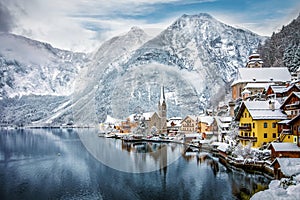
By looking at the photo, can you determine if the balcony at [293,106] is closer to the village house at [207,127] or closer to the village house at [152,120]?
the village house at [207,127]

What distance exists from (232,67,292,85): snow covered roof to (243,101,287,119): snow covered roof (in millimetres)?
9288

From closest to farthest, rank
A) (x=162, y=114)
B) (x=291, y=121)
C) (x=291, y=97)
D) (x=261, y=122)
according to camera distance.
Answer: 1. (x=291, y=121)
2. (x=291, y=97)
3. (x=261, y=122)
4. (x=162, y=114)

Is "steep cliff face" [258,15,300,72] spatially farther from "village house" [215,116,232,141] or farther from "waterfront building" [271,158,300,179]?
"waterfront building" [271,158,300,179]

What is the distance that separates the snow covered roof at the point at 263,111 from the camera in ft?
58.4

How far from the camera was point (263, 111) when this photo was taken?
60.0ft

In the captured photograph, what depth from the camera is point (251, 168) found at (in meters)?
15.3

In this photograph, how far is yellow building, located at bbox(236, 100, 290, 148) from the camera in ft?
58.4

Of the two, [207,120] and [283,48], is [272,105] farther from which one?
[283,48]

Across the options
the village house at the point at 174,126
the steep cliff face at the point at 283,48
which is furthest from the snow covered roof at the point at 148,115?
the steep cliff face at the point at 283,48

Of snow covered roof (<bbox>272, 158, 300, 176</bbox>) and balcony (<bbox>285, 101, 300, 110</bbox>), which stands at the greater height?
balcony (<bbox>285, 101, 300, 110</bbox>)

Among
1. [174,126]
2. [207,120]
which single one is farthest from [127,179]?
[174,126]

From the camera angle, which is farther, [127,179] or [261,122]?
[261,122]

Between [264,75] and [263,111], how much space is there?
10833 mm

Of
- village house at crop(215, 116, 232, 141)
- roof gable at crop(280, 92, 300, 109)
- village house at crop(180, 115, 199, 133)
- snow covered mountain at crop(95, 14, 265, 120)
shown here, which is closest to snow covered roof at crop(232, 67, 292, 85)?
snow covered mountain at crop(95, 14, 265, 120)
